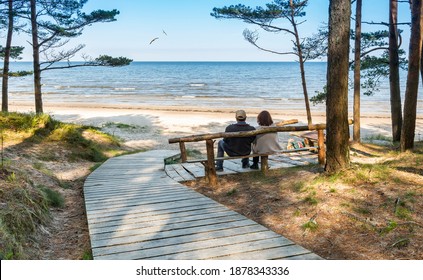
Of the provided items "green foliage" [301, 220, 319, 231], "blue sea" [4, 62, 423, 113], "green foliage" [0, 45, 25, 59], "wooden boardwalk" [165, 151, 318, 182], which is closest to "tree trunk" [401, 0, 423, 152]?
"wooden boardwalk" [165, 151, 318, 182]

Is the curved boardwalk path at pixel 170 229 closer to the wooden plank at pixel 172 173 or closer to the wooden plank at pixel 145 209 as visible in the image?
the wooden plank at pixel 145 209

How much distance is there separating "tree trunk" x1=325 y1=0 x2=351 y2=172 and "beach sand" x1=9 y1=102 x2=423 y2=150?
35.2 ft

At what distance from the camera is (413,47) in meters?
9.97

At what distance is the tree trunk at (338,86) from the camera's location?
→ 5.98 meters

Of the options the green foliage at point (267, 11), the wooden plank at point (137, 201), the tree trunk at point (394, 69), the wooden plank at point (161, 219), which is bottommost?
the wooden plank at point (137, 201)

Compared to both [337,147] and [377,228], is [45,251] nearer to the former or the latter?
[377,228]

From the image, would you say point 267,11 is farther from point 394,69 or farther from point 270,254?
point 270,254

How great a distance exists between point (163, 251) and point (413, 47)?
9252mm

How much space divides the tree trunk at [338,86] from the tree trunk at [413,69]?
14.8ft

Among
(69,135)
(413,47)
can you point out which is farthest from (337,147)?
(69,135)

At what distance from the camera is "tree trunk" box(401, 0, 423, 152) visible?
970cm

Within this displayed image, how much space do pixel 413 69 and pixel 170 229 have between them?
8.39m

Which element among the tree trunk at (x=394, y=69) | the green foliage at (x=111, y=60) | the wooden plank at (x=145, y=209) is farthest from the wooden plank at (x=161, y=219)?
the green foliage at (x=111, y=60)

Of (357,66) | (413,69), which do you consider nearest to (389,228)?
(413,69)
